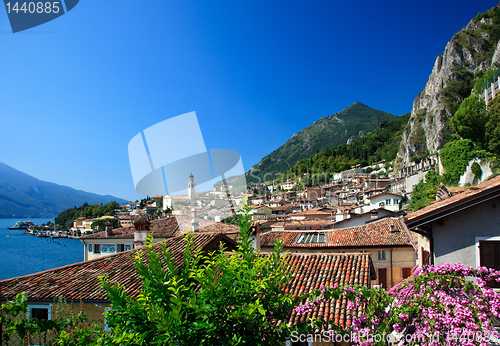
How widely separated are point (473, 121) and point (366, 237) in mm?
24989

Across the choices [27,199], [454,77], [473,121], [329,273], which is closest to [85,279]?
[329,273]

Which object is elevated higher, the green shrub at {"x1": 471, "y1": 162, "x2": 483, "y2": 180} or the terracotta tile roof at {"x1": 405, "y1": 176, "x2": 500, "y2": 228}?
the green shrub at {"x1": 471, "y1": 162, "x2": 483, "y2": 180}

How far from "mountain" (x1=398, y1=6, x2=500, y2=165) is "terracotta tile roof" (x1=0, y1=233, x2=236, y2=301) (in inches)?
2892

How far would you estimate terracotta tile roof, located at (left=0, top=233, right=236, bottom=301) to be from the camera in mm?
6996

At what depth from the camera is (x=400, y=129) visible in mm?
124625

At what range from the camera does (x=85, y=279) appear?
7.79 meters

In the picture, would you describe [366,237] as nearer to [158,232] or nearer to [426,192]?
[158,232]

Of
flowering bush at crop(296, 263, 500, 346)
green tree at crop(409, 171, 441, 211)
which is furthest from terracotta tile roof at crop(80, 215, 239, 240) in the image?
green tree at crop(409, 171, 441, 211)

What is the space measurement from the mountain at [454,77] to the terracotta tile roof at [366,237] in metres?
58.9

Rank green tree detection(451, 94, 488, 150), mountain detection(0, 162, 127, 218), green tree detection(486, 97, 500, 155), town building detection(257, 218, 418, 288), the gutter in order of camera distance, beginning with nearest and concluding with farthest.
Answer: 1. the gutter
2. town building detection(257, 218, 418, 288)
3. green tree detection(486, 97, 500, 155)
4. green tree detection(451, 94, 488, 150)
5. mountain detection(0, 162, 127, 218)

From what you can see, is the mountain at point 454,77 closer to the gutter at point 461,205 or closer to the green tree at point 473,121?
the green tree at point 473,121

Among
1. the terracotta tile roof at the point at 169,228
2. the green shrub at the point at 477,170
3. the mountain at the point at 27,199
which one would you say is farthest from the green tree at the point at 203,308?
the mountain at the point at 27,199

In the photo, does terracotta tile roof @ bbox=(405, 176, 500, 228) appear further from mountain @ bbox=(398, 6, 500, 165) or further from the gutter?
mountain @ bbox=(398, 6, 500, 165)

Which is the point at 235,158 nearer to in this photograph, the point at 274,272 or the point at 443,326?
the point at 274,272
